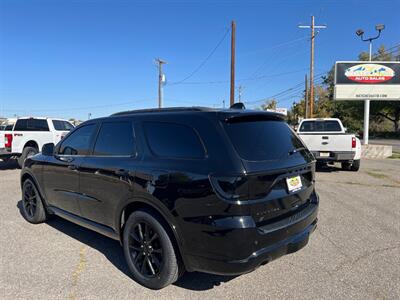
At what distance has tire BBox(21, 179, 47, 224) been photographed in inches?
205

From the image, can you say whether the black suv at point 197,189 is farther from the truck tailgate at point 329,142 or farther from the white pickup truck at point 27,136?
the white pickup truck at point 27,136

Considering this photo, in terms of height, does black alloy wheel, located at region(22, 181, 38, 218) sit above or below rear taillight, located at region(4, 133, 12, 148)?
below

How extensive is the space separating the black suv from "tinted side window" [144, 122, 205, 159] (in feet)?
0.04

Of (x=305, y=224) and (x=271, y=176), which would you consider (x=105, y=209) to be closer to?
(x=271, y=176)

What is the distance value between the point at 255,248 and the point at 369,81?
2117 centimetres

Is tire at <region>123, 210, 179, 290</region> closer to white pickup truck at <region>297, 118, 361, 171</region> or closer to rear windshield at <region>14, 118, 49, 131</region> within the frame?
white pickup truck at <region>297, 118, 361, 171</region>

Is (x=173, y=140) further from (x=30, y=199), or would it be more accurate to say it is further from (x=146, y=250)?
(x=30, y=199)

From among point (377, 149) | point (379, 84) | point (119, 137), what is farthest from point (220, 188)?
point (379, 84)

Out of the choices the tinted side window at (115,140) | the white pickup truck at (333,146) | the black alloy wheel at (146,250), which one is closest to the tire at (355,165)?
the white pickup truck at (333,146)

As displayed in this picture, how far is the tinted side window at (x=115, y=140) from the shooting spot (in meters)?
3.64

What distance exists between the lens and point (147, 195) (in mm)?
3164

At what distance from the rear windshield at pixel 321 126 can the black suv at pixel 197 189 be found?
9063mm

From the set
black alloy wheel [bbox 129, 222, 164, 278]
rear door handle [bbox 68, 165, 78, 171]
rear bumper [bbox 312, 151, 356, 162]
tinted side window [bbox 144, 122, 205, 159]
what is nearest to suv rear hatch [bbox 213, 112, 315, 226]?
tinted side window [bbox 144, 122, 205, 159]

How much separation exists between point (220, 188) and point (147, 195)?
82 centimetres
